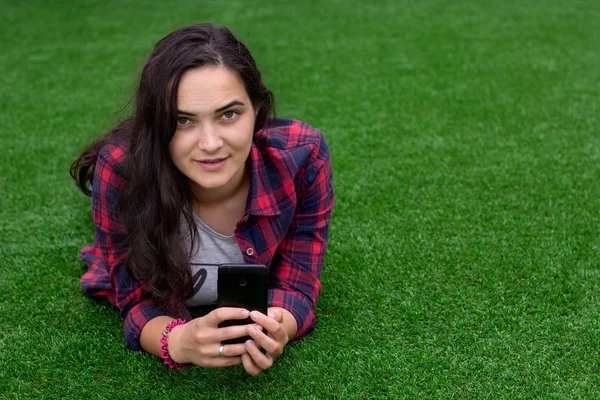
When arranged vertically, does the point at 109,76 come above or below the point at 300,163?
below

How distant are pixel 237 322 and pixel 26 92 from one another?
10.1 ft

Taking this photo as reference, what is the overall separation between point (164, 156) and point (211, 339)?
1.59 feet

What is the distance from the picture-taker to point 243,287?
1644mm

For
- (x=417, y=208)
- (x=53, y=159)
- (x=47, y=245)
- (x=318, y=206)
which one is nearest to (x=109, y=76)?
(x=53, y=159)

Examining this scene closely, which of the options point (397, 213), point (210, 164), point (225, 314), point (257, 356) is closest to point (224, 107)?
point (210, 164)

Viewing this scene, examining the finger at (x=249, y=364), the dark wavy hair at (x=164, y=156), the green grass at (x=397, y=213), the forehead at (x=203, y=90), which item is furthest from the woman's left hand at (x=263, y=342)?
the forehead at (x=203, y=90)

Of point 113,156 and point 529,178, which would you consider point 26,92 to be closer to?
point 113,156

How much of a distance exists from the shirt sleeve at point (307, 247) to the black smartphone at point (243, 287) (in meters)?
0.28

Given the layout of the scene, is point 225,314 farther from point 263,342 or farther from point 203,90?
point 203,90

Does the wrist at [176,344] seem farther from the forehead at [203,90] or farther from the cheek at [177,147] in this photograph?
the forehead at [203,90]

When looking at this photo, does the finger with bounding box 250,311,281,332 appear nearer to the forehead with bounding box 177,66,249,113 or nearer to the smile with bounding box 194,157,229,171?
the smile with bounding box 194,157,229,171

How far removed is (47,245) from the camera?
257 cm

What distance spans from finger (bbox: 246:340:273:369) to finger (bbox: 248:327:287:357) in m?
0.01

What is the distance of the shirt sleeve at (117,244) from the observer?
1842mm
